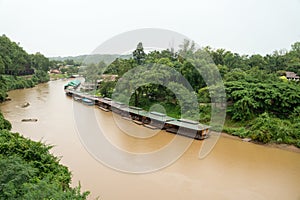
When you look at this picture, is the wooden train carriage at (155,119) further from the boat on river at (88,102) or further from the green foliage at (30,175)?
the green foliage at (30,175)

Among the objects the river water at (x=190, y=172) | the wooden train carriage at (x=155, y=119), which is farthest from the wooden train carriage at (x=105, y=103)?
the river water at (x=190, y=172)

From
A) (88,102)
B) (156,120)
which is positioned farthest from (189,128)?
(88,102)

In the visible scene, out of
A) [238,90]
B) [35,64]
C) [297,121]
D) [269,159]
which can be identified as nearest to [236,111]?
[238,90]

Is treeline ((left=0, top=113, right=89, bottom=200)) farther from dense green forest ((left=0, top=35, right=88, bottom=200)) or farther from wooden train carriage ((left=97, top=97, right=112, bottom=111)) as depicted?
wooden train carriage ((left=97, top=97, right=112, bottom=111))

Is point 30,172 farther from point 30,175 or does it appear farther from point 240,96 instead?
point 240,96

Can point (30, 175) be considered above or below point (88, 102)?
above

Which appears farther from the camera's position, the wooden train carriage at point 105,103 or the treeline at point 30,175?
the wooden train carriage at point 105,103
